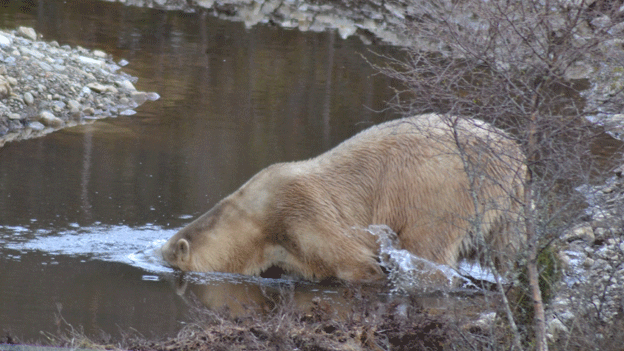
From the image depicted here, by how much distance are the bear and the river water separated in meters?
0.24

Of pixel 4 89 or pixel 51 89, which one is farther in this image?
pixel 51 89

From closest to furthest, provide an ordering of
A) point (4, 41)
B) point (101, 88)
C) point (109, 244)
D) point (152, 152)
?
point (109, 244), point (152, 152), point (4, 41), point (101, 88)

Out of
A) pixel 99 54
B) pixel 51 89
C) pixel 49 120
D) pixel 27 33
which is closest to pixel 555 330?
pixel 49 120

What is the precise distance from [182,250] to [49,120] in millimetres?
5842

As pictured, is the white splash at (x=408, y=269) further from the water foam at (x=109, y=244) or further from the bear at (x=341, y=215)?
the water foam at (x=109, y=244)

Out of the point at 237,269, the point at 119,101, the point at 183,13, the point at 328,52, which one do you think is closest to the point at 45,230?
the point at 237,269

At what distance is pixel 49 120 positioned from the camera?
11.8 meters

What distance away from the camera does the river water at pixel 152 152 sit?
6.39m

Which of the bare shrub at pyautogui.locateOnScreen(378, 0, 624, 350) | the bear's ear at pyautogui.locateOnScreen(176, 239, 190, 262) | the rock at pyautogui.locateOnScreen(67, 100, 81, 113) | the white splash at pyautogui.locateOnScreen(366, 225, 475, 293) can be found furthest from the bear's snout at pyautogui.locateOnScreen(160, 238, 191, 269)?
the rock at pyautogui.locateOnScreen(67, 100, 81, 113)

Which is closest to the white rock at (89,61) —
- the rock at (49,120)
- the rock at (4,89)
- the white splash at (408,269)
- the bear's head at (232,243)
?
the rock at (49,120)

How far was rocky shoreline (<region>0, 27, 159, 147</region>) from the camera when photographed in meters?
11.5

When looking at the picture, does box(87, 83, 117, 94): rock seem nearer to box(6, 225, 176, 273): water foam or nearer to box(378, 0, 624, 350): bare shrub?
box(6, 225, 176, 273): water foam

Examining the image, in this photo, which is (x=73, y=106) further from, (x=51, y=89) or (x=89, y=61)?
(x=89, y=61)

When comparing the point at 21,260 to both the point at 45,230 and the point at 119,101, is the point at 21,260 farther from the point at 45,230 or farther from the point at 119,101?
the point at 119,101
